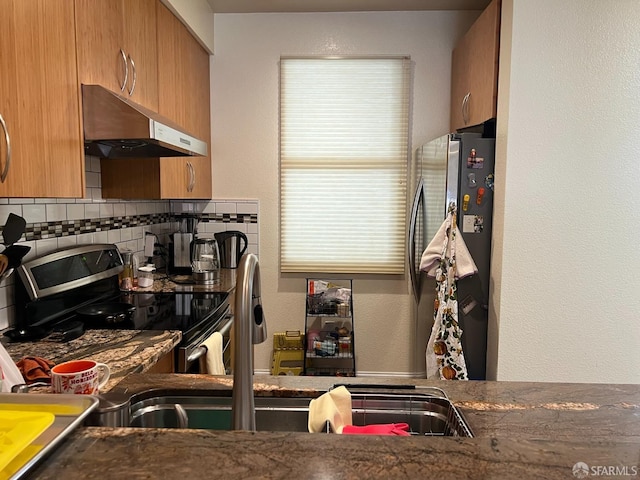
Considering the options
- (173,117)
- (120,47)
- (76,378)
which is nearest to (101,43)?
(120,47)

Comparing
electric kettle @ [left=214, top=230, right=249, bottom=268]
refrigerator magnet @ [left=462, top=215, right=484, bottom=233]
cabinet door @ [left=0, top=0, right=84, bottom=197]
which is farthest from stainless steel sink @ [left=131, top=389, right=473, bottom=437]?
electric kettle @ [left=214, top=230, right=249, bottom=268]

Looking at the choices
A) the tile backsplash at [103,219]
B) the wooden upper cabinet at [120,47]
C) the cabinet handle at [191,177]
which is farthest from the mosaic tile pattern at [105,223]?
the wooden upper cabinet at [120,47]

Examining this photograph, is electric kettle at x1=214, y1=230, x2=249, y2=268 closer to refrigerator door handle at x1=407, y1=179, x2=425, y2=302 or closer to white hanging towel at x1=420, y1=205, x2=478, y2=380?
refrigerator door handle at x1=407, y1=179, x2=425, y2=302

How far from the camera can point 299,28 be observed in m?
3.21

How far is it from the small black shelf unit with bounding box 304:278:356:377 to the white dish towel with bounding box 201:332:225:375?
3.43 feet

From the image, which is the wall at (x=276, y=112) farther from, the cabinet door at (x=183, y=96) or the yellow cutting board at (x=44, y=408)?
the yellow cutting board at (x=44, y=408)

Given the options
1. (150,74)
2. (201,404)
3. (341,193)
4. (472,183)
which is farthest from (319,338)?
(201,404)

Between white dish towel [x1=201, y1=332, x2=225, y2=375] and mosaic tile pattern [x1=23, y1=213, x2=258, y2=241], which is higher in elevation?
mosaic tile pattern [x1=23, y1=213, x2=258, y2=241]

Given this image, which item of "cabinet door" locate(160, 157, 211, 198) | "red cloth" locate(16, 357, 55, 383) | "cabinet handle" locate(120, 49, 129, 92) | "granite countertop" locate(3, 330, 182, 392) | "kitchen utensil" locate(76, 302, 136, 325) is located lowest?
"granite countertop" locate(3, 330, 182, 392)

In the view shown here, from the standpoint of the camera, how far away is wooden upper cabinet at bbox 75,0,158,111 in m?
1.65

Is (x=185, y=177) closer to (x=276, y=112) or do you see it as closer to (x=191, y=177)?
(x=191, y=177)

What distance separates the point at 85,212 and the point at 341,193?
5.45ft

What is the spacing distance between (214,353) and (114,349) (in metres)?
0.52

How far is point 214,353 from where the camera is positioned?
204cm
